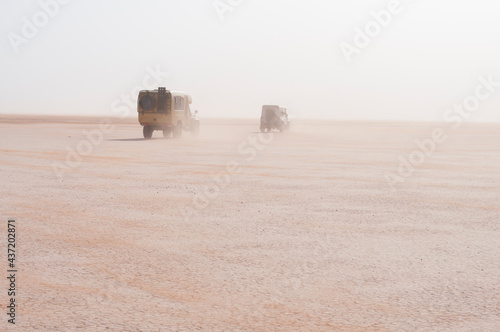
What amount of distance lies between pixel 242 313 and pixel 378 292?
1.37m

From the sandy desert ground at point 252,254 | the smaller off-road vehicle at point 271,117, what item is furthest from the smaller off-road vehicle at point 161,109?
the sandy desert ground at point 252,254

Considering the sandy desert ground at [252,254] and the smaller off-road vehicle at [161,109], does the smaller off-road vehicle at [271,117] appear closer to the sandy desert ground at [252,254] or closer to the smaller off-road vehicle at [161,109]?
the smaller off-road vehicle at [161,109]

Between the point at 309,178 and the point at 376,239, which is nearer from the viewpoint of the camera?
the point at 376,239

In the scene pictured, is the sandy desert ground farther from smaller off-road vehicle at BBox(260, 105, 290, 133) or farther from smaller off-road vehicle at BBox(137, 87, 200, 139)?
smaller off-road vehicle at BBox(260, 105, 290, 133)

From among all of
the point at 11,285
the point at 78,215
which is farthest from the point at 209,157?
the point at 11,285

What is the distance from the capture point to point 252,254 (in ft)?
21.1

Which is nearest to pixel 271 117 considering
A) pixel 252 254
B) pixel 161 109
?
pixel 161 109

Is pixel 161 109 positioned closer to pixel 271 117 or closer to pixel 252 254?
pixel 271 117

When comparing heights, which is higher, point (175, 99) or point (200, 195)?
point (175, 99)

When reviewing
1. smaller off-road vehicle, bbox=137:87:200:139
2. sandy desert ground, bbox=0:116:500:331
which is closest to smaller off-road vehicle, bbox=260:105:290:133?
smaller off-road vehicle, bbox=137:87:200:139

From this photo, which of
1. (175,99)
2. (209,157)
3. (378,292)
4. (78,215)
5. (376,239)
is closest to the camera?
(378,292)

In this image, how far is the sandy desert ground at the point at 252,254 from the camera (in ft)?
14.7

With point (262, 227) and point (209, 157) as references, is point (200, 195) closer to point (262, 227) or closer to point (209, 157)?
point (262, 227)

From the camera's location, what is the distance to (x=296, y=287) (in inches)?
205
